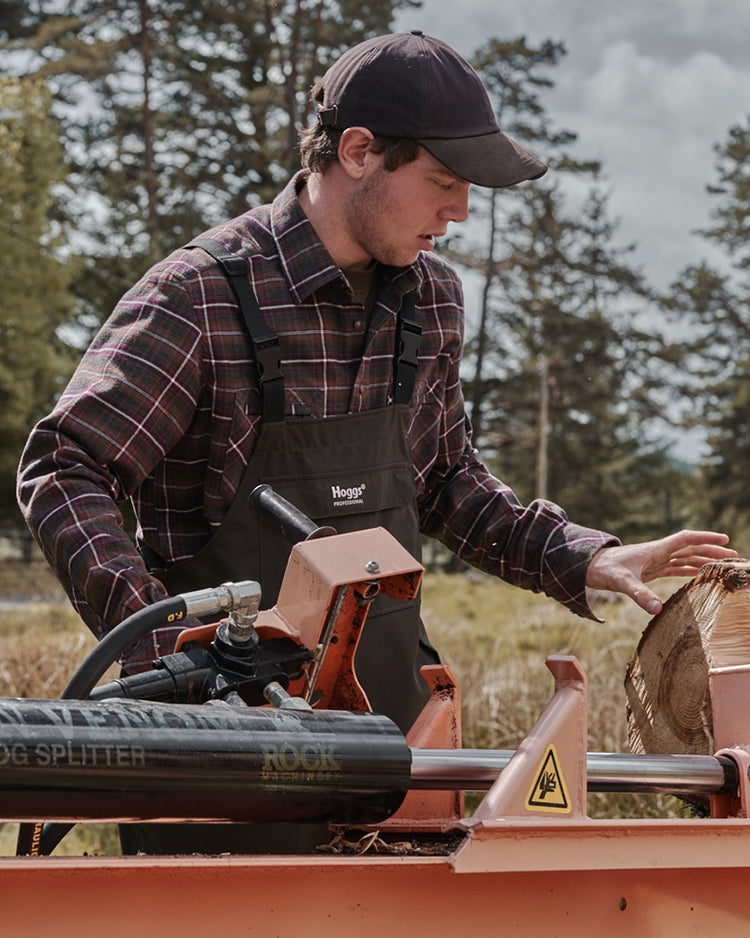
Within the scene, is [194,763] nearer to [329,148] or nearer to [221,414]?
[221,414]

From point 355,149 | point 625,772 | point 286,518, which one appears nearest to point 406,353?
point 355,149

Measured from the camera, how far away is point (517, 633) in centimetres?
1059

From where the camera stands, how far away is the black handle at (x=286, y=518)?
1.90m

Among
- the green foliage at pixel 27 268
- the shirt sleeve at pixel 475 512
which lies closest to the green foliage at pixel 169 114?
the green foliage at pixel 27 268

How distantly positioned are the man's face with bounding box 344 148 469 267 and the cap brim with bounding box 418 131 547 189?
52mm

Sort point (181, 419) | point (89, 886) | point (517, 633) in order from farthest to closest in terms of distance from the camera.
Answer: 1. point (517, 633)
2. point (181, 419)
3. point (89, 886)

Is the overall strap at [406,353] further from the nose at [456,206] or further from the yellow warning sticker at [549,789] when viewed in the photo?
the yellow warning sticker at [549,789]

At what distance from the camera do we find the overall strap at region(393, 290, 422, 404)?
2676 mm

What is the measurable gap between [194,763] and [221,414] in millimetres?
1117

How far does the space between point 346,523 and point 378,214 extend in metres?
0.68

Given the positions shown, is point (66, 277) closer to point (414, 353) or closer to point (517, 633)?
point (517, 633)

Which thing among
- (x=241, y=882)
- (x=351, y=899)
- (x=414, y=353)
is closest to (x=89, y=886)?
(x=241, y=882)

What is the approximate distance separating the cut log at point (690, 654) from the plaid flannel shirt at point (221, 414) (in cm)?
27

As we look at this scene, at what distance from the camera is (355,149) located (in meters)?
2.54
